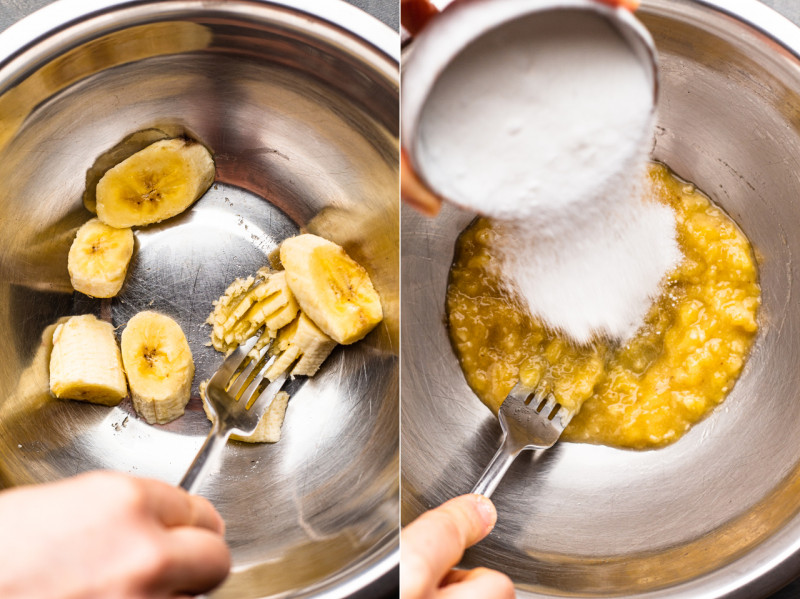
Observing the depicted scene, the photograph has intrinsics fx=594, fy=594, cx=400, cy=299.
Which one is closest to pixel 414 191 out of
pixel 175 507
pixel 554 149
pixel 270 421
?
pixel 554 149

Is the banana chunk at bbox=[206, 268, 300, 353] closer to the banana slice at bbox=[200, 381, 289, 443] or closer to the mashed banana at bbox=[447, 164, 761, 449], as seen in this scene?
the banana slice at bbox=[200, 381, 289, 443]

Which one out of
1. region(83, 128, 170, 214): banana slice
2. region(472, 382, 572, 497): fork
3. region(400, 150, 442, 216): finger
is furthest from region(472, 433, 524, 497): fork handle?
region(83, 128, 170, 214): banana slice

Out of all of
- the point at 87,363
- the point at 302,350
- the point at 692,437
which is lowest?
the point at 87,363

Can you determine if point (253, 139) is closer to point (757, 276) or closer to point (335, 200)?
point (335, 200)

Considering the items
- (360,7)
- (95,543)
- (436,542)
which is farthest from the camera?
(360,7)

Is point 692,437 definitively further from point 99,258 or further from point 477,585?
point 99,258

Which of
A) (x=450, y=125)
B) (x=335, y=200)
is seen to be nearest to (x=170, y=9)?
(x=335, y=200)

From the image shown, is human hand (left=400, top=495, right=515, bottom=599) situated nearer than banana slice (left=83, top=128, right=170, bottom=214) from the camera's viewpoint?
Yes
